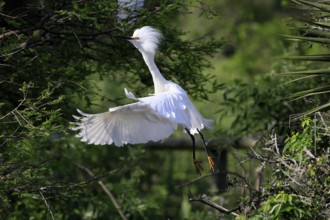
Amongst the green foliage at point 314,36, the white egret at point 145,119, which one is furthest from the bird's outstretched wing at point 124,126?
the green foliage at point 314,36

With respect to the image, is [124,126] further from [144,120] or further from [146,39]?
[146,39]

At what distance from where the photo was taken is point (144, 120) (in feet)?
16.2

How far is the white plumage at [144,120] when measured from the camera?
15.2ft

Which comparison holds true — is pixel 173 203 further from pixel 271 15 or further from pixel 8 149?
pixel 271 15

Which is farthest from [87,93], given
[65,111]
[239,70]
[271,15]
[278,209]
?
[271,15]

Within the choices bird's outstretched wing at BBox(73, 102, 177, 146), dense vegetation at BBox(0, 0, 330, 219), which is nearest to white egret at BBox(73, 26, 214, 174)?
bird's outstretched wing at BBox(73, 102, 177, 146)

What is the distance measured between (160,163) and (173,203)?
65 cm

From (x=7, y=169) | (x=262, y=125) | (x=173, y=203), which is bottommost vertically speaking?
(x=173, y=203)

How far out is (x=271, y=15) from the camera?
19016 millimetres

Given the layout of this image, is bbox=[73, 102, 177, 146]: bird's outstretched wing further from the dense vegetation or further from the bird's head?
the bird's head

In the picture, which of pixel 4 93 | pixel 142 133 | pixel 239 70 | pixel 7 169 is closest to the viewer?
pixel 7 169

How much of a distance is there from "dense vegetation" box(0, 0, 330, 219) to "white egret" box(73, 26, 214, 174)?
138 mm

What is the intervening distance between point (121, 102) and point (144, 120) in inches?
59.7

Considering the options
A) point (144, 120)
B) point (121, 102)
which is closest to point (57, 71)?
point (144, 120)
